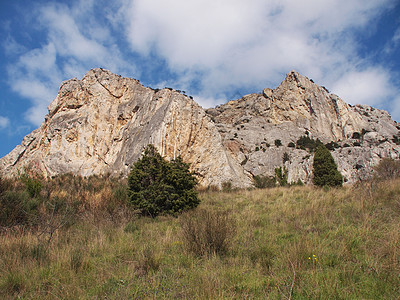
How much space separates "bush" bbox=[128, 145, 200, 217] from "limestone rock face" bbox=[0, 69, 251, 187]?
661 inches

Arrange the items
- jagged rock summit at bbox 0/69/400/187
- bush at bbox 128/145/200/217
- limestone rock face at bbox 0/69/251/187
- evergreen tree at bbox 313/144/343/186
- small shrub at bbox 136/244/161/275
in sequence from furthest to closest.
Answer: jagged rock summit at bbox 0/69/400/187 < limestone rock face at bbox 0/69/251/187 < evergreen tree at bbox 313/144/343/186 < bush at bbox 128/145/200/217 < small shrub at bbox 136/244/161/275

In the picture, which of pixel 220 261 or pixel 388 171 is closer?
pixel 220 261

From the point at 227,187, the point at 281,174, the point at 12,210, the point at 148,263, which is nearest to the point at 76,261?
the point at 148,263

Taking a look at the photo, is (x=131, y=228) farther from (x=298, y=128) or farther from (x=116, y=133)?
(x=298, y=128)

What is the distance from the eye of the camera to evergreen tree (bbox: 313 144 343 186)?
82.1 feet

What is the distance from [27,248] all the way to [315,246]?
5017 mm

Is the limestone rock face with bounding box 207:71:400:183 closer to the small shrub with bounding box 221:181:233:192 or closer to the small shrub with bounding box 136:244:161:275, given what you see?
the small shrub with bounding box 221:181:233:192

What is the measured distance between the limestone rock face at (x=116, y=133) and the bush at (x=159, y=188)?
16.8 meters

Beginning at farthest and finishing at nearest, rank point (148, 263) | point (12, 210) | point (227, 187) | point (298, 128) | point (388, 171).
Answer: point (298, 128)
point (227, 187)
point (388, 171)
point (12, 210)
point (148, 263)

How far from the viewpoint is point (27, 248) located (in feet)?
12.8

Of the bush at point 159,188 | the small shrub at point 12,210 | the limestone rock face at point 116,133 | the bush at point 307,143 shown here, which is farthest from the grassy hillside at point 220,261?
the bush at point 307,143

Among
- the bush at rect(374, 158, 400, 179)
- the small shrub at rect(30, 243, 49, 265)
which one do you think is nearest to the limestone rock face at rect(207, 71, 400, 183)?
the bush at rect(374, 158, 400, 179)

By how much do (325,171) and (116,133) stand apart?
28254 millimetres

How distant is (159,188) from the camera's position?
8203 millimetres
